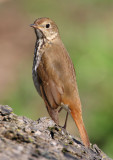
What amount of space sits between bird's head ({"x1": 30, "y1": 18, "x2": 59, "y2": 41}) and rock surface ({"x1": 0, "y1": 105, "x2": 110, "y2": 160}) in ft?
5.42

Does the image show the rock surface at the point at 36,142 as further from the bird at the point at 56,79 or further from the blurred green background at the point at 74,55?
the blurred green background at the point at 74,55

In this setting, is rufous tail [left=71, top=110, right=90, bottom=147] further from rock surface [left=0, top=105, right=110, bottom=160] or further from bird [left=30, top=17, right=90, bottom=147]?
rock surface [left=0, top=105, right=110, bottom=160]

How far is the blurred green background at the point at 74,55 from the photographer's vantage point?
721cm

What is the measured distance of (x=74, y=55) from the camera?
812cm

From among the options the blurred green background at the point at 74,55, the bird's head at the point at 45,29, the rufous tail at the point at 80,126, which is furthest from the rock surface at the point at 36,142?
the blurred green background at the point at 74,55

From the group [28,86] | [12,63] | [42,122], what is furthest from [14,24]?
[42,122]

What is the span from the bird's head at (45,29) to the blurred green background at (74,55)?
1833 mm

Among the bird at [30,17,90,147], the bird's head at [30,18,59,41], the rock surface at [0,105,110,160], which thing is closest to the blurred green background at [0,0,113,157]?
the bird at [30,17,90,147]

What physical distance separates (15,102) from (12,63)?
3536 millimetres

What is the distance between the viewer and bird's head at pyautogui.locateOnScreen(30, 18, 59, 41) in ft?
16.9

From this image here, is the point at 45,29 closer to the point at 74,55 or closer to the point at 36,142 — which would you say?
the point at 36,142

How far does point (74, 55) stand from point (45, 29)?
9.60 feet

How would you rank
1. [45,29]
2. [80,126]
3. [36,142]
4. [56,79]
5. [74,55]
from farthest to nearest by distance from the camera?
1. [74,55]
2. [45,29]
3. [56,79]
4. [80,126]
5. [36,142]

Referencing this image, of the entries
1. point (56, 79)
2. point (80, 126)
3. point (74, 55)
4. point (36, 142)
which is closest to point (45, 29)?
point (56, 79)
